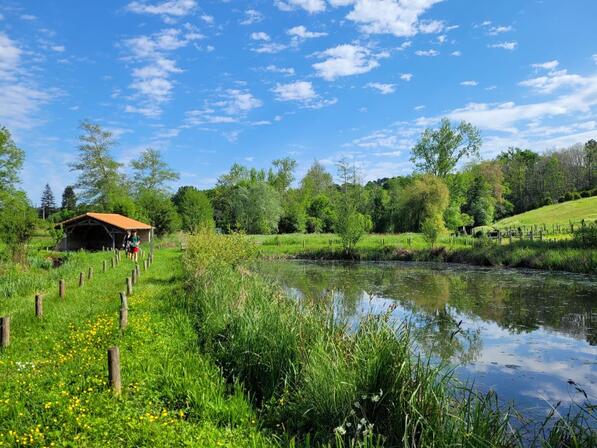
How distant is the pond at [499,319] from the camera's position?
9008 millimetres

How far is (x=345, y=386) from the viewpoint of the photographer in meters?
5.75

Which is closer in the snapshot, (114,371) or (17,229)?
(114,371)

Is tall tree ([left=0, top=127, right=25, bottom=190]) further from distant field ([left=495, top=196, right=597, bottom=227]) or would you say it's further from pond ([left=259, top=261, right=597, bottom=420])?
distant field ([left=495, top=196, right=597, bottom=227])

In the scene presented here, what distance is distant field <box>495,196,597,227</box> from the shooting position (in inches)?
2211

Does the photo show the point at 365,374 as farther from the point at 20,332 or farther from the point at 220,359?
the point at 20,332

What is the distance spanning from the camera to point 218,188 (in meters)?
88.6

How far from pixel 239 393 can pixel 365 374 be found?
6.32 ft

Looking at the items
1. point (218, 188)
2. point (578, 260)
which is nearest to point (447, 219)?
point (578, 260)

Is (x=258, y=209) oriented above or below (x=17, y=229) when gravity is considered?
above

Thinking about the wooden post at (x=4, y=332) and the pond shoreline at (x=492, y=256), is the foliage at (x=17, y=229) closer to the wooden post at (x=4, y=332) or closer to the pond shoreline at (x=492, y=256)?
the wooden post at (x=4, y=332)

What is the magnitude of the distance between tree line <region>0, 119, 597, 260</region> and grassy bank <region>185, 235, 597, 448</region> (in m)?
30.8

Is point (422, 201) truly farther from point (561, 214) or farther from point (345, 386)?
point (345, 386)

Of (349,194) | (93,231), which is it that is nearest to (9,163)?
(93,231)

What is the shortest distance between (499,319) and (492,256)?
17859 mm
